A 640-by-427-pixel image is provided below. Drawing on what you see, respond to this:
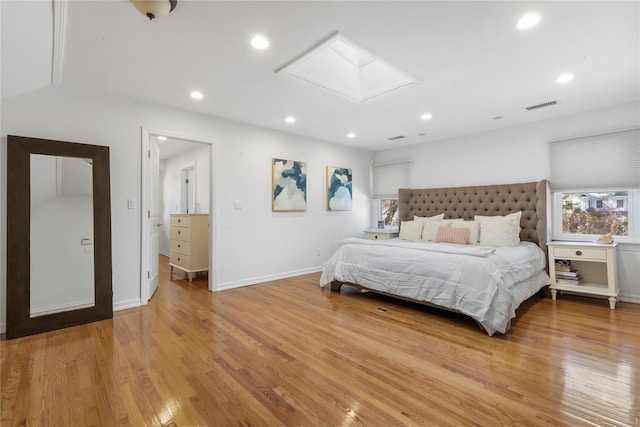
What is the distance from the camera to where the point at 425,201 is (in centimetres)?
517

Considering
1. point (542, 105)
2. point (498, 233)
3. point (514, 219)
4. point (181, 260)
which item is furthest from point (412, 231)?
point (181, 260)

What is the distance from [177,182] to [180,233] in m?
A: 2.29

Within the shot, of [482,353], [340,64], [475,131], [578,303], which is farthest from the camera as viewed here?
[475,131]

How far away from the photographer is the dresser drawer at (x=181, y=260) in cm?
463

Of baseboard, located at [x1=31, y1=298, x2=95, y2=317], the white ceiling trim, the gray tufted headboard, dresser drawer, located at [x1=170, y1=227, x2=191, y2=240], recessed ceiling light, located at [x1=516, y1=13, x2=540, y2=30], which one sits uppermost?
the white ceiling trim

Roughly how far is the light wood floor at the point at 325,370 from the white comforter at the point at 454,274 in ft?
0.73

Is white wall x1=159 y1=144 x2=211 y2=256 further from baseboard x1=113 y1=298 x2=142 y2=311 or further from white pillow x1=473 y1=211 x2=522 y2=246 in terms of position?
white pillow x1=473 y1=211 x2=522 y2=246

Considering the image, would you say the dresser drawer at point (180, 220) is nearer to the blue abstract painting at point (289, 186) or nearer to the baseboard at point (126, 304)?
the blue abstract painting at point (289, 186)

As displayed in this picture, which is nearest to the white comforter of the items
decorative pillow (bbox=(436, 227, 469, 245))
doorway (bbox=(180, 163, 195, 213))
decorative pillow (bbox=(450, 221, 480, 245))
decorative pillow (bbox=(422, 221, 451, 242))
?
decorative pillow (bbox=(450, 221, 480, 245))

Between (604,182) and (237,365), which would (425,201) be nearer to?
(604,182)

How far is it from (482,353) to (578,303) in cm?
216

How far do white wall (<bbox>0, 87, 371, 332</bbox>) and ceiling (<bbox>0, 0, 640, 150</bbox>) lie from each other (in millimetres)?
204

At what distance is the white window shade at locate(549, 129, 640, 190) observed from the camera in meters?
3.41

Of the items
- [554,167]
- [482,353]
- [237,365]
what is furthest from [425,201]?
[237,365]
